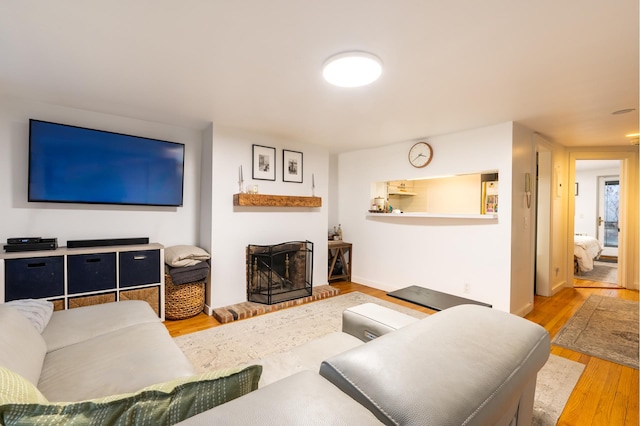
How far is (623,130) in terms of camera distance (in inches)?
136

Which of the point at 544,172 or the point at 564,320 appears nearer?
the point at 564,320

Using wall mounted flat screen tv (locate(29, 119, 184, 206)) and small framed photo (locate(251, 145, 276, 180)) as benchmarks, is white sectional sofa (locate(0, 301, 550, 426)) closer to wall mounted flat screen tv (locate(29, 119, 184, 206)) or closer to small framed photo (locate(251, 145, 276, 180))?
wall mounted flat screen tv (locate(29, 119, 184, 206))

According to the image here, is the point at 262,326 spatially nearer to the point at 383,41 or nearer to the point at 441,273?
the point at 441,273

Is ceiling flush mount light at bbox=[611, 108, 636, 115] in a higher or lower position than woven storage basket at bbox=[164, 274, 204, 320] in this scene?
higher

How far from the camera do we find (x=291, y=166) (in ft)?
13.2

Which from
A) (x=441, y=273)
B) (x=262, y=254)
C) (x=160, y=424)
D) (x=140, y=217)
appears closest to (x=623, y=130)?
(x=441, y=273)

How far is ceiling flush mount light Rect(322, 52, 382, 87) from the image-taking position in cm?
180

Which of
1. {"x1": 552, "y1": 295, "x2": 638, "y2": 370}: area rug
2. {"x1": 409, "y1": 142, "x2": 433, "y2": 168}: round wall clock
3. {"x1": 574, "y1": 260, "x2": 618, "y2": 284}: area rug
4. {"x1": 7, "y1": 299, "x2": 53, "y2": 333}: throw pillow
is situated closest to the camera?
{"x1": 7, "y1": 299, "x2": 53, "y2": 333}: throw pillow

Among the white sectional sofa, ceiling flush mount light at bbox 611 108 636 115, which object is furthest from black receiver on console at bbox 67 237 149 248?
ceiling flush mount light at bbox 611 108 636 115

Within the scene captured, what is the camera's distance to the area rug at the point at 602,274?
5116mm

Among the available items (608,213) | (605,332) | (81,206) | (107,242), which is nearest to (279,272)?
(107,242)

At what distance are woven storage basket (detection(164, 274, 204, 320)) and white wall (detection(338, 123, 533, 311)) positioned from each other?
261cm

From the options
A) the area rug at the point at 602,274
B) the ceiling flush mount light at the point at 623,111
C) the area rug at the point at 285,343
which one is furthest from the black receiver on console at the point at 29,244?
the area rug at the point at 602,274

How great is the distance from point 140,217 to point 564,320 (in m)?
4.96
